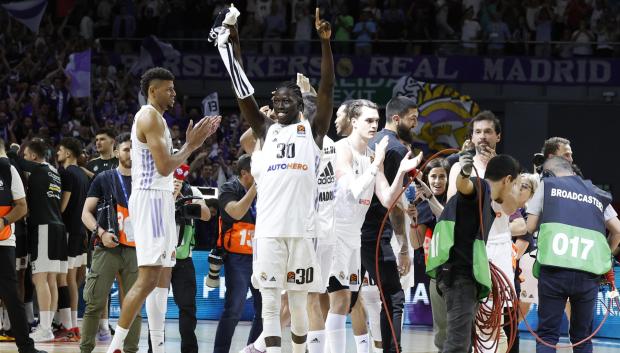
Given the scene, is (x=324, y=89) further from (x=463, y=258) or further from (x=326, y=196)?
(x=463, y=258)

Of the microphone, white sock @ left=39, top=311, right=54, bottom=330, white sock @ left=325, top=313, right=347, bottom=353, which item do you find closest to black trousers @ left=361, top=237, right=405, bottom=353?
white sock @ left=325, top=313, right=347, bottom=353

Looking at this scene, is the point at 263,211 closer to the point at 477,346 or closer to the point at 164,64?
the point at 477,346

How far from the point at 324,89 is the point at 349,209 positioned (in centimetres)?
161

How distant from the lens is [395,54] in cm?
2642

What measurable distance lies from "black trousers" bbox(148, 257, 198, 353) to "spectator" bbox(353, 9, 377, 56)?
637 inches

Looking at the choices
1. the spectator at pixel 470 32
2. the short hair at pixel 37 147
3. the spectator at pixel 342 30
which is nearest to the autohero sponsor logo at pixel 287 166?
the short hair at pixel 37 147

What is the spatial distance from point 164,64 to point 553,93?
9.24 metres

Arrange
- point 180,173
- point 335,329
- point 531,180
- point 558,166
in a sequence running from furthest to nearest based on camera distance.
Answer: point 531,180
point 180,173
point 558,166
point 335,329

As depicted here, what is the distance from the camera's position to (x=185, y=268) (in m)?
Answer: 11.1

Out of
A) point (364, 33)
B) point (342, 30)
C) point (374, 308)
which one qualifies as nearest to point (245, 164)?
point (374, 308)

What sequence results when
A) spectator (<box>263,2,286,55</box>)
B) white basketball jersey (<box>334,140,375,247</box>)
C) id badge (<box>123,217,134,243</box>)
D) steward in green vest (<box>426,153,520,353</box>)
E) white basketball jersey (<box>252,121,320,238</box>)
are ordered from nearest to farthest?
steward in green vest (<box>426,153,520,353</box>), white basketball jersey (<box>252,121,320,238</box>), white basketball jersey (<box>334,140,375,247</box>), id badge (<box>123,217,134,243</box>), spectator (<box>263,2,286,55</box>)

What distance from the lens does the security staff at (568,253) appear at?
31.4 feet

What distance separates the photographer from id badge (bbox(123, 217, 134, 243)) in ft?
34.5

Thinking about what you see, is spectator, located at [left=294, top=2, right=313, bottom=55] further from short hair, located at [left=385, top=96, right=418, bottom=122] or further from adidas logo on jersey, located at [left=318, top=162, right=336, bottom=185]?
adidas logo on jersey, located at [left=318, top=162, right=336, bottom=185]
